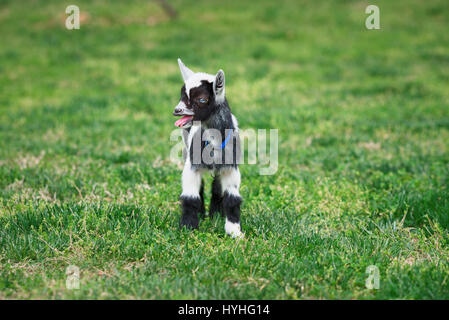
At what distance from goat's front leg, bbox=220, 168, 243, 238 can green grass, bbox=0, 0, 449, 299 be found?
0.22 meters

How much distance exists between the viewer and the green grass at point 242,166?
393 cm

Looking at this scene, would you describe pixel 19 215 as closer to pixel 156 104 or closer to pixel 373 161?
pixel 373 161

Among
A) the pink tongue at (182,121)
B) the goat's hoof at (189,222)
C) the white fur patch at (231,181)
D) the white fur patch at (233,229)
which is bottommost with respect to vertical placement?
the white fur patch at (233,229)

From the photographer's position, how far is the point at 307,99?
11.7 m

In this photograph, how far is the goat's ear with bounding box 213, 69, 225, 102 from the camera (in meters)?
4.10

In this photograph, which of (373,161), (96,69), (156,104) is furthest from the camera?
(96,69)

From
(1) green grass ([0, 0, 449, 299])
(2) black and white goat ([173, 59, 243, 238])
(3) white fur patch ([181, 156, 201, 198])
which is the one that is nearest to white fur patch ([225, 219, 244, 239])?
(2) black and white goat ([173, 59, 243, 238])

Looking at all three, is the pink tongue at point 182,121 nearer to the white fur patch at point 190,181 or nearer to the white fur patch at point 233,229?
the white fur patch at point 190,181

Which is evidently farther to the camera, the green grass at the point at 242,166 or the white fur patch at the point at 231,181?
the white fur patch at the point at 231,181

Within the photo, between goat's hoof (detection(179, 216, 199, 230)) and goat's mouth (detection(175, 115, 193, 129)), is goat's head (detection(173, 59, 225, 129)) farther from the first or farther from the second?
goat's hoof (detection(179, 216, 199, 230))

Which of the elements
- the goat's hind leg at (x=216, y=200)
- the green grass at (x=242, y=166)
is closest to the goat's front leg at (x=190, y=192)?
the green grass at (x=242, y=166)

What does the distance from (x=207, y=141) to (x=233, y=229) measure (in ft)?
3.12

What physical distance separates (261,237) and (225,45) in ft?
42.2
